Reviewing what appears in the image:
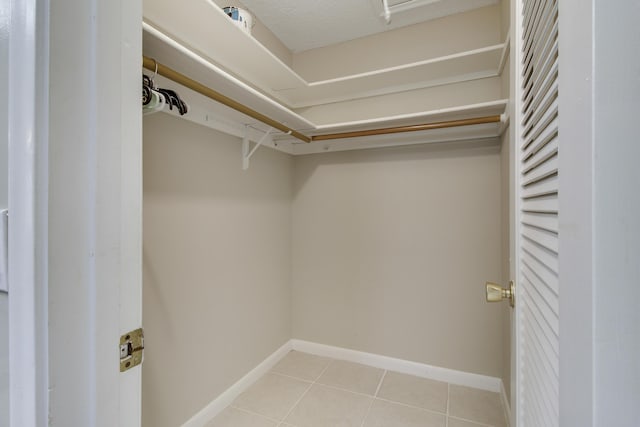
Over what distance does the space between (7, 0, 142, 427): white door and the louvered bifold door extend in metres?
0.71

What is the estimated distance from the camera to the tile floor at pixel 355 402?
5.04 feet

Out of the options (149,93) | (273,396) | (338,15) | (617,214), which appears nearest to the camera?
(617,214)

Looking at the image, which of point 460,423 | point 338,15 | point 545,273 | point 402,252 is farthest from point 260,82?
point 460,423

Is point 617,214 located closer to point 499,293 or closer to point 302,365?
point 499,293

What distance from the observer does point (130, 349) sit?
501mm

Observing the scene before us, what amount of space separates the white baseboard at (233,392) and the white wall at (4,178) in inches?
49.7

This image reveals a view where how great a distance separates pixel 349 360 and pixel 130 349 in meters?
1.98

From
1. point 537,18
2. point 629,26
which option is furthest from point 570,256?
point 537,18

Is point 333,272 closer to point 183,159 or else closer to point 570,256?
point 183,159

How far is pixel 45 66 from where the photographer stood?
15.3 inches

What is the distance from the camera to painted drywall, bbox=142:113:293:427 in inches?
49.5

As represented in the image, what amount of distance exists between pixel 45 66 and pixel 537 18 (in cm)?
83

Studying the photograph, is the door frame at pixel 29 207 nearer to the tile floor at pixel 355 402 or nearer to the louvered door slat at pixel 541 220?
the louvered door slat at pixel 541 220

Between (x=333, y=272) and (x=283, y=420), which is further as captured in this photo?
(x=333, y=272)
